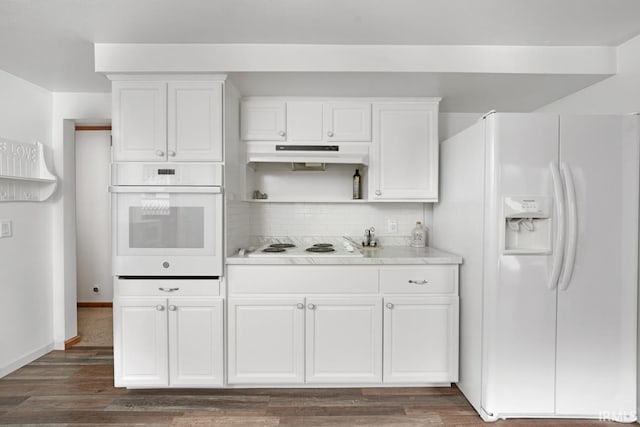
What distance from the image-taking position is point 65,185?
3.21 meters

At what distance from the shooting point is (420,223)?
3.12 metres

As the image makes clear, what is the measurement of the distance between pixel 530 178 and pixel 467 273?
737 mm

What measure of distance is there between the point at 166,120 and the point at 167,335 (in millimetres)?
1479

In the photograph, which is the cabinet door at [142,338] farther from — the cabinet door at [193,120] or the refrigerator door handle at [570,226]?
the refrigerator door handle at [570,226]

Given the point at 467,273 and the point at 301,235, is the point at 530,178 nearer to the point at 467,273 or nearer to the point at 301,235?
the point at 467,273

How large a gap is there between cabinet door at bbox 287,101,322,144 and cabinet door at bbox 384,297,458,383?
146 centimetres

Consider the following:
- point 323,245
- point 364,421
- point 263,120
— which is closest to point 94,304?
point 323,245

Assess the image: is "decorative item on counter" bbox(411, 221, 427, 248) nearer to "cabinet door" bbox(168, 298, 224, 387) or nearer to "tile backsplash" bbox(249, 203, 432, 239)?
"tile backsplash" bbox(249, 203, 432, 239)

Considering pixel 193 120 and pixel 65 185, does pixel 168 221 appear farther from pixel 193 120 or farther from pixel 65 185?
pixel 65 185

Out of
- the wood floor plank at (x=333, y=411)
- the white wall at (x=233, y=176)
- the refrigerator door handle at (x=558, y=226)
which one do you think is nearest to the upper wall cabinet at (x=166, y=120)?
the white wall at (x=233, y=176)

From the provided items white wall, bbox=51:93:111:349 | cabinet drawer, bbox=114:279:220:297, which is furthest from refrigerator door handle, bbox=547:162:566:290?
white wall, bbox=51:93:111:349

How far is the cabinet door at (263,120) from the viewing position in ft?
9.14

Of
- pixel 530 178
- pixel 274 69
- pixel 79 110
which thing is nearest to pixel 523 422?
pixel 530 178

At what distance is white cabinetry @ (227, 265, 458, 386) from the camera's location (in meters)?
2.43
